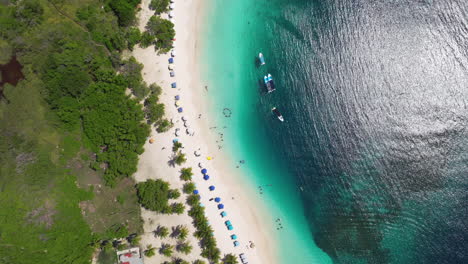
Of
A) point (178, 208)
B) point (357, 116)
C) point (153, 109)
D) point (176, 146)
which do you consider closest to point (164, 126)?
point (153, 109)

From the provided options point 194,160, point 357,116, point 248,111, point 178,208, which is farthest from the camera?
point 248,111

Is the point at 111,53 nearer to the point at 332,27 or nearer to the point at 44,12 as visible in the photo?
the point at 44,12

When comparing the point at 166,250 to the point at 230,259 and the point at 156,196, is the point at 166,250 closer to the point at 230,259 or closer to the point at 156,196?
the point at 156,196

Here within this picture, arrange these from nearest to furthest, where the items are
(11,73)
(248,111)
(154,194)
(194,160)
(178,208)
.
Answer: (11,73), (154,194), (178,208), (194,160), (248,111)

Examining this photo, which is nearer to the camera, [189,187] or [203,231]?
[203,231]

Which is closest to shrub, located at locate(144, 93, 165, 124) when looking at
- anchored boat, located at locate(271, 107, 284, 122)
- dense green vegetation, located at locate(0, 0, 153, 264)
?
dense green vegetation, located at locate(0, 0, 153, 264)

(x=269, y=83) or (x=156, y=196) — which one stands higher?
(x=269, y=83)
